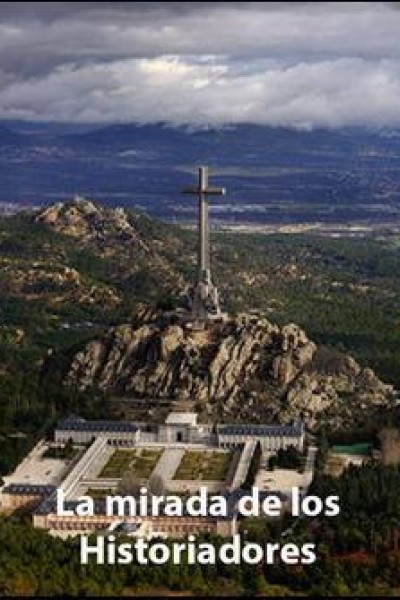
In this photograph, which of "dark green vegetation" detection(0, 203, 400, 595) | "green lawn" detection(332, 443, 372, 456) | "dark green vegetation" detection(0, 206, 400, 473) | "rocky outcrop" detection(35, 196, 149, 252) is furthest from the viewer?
"rocky outcrop" detection(35, 196, 149, 252)

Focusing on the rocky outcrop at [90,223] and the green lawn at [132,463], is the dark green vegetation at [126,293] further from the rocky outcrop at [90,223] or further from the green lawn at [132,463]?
the green lawn at [132,463]

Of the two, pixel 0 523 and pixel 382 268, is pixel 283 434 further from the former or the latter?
pixel 382 268

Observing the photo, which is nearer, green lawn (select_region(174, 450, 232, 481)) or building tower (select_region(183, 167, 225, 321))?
green lawn (select_region(174, 450, 232, 481))

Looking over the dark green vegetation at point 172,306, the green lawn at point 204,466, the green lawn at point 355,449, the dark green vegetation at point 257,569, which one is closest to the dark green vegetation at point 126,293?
the dark green vegetation at point 172,306

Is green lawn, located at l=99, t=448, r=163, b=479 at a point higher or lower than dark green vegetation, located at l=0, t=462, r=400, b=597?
lower

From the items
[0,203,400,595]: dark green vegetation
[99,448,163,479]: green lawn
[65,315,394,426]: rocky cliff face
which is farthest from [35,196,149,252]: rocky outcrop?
[99,448,163,479]: green lawn

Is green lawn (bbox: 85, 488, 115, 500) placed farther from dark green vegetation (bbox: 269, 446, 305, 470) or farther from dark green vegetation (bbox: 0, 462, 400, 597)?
dark green vegetation (bbox: 269, 446, 305, 470)

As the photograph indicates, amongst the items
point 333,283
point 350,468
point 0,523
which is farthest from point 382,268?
point 0,523
